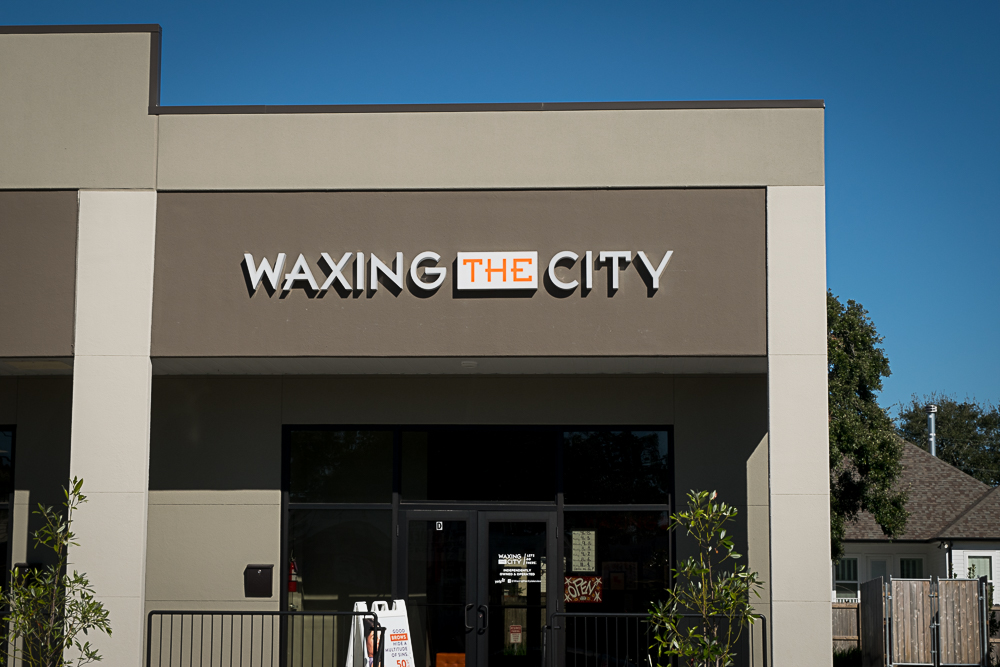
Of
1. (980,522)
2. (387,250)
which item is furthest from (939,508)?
(387,250)

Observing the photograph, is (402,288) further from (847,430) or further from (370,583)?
(847,430)

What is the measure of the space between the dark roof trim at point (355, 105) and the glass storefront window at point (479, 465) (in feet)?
13.5

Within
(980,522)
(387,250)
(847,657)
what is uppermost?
(387,250)

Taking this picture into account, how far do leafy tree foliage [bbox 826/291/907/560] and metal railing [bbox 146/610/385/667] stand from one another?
18.3 meters

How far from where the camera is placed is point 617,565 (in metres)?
12.3

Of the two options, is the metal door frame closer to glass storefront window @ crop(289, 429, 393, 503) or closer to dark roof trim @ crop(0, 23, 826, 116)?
glass storefront window @ crop(289, 429, 393, 503)

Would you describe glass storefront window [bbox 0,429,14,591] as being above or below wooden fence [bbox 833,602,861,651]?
above

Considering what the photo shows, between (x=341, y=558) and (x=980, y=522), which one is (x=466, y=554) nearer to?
(x=341, y=558)

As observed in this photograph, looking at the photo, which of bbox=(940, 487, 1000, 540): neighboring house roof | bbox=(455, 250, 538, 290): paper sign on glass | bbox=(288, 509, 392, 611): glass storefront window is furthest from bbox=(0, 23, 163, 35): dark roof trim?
bbox=(940, 487, 1000, 540): neighboring house roof

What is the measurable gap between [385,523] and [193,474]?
2.51 m

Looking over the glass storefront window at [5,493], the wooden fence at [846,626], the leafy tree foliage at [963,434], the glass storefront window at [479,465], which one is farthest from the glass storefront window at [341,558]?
the leafy tree foliage at [963,434]

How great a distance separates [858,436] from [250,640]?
67.0 ft

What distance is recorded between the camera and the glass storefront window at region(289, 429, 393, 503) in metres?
12.5

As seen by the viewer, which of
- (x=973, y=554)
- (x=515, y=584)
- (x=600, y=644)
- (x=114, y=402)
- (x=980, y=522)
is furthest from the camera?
(x=980, y=522)
